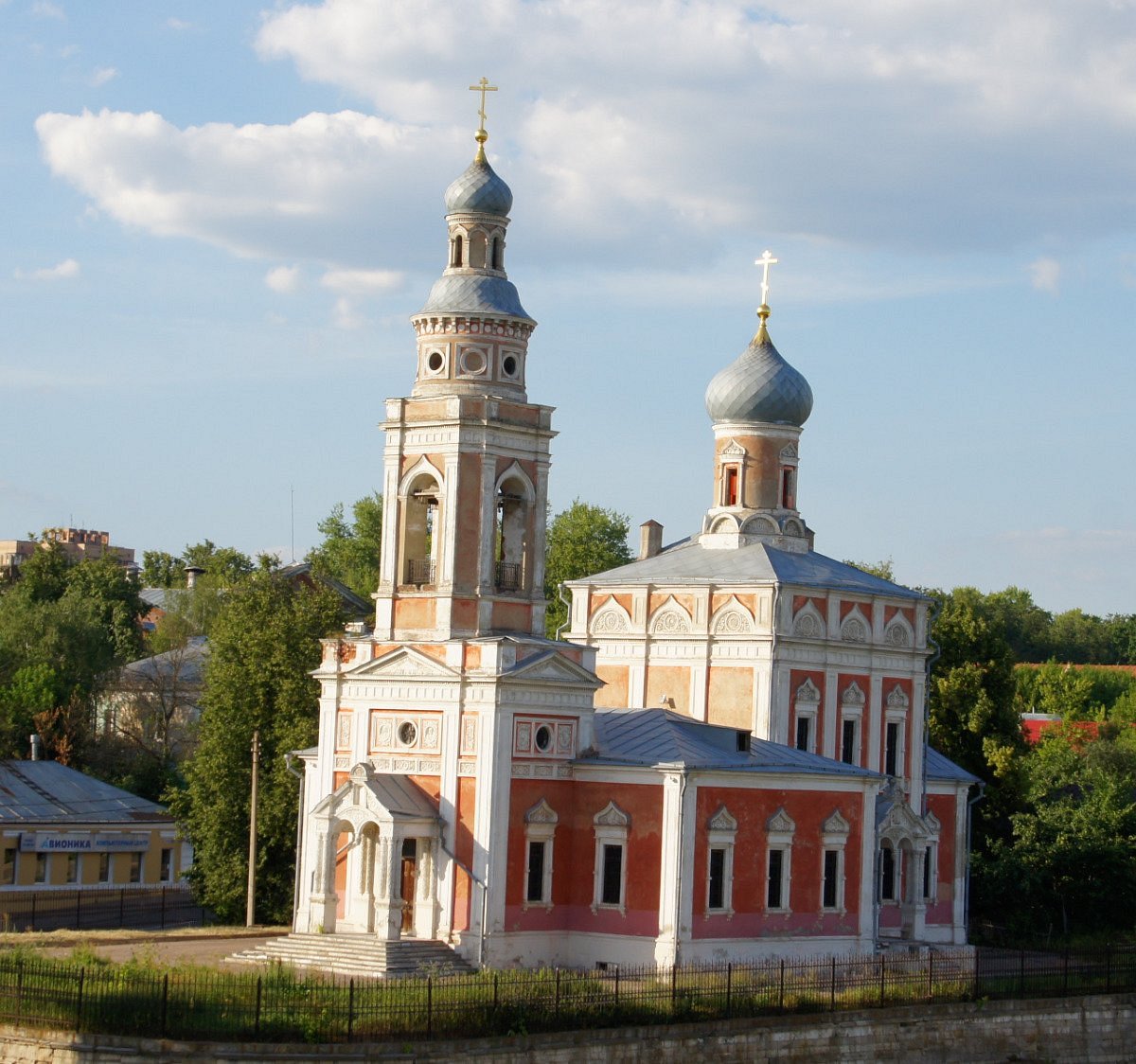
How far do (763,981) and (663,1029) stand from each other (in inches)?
105

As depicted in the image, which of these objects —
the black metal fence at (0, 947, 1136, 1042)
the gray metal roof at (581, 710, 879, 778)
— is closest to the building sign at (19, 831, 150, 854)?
the gray metal roof at (581, 710, 879, 778)

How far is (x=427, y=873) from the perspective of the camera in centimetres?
3491

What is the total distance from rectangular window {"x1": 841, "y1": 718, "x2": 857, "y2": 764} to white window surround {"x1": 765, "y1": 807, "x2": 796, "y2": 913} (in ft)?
22.6

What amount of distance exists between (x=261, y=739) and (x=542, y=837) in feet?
36.9

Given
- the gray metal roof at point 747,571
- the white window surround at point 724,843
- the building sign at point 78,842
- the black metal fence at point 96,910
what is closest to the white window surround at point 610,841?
the white window surround at point 724,843

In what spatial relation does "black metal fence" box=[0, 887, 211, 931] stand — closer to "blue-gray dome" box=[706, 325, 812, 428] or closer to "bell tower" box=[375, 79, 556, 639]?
"bell tower" box=[375, 79, 556, 639]

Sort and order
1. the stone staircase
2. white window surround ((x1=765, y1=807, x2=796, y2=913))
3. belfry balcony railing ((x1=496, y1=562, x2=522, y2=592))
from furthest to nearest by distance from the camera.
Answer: belfry balcony railing ((x1=496, y1=562, x2=522, y2=592)) < white window surround ((x1=765, y1=807, x2=796, y2=913)) < the stone staircase

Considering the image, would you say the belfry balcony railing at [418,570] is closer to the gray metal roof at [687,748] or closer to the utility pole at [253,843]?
the gray metal roof at [687,748]

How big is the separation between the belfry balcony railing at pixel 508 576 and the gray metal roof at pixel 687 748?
9.87ft

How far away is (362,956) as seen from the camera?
110 feet

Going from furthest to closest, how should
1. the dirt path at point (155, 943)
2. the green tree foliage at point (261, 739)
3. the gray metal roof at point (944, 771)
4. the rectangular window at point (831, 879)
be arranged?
the gray metal roof at point (944, 771)
the green tree foliage at point (261, 739)
the rectangular window at point (831, 879)
the dirt path at point (155, 943)

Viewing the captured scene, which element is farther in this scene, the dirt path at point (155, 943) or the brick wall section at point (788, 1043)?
the dirt path at point (155, 943)

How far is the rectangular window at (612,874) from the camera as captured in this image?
3553 centimetres

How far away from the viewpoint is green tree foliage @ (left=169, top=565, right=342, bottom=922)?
43.8m
